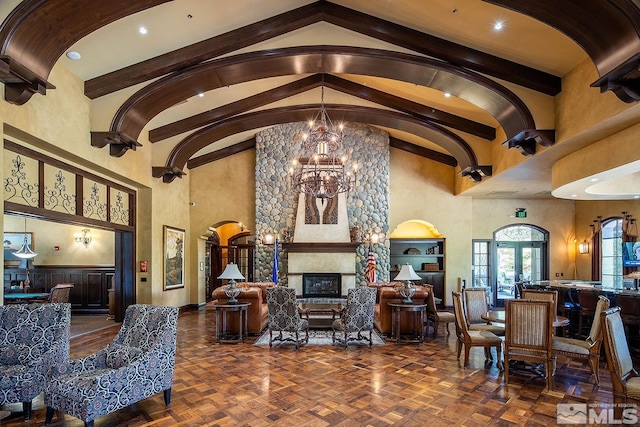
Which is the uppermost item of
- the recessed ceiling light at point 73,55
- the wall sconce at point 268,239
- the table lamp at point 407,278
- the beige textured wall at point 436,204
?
the recessed ceiling light at point 73,55

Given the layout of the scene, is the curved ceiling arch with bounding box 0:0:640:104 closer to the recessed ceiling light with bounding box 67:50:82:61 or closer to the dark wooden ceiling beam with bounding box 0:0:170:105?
the dark wooden ceiling beam with bounding box 0:0:170:105

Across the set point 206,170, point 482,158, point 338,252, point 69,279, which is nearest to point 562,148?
point 482,158

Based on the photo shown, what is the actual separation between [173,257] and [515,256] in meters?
9.50

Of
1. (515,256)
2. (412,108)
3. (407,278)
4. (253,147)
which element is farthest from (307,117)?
(515,256)

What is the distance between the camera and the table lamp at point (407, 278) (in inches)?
245

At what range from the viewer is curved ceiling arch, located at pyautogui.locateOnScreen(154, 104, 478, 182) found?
27.7 feet

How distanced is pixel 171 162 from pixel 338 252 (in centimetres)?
472

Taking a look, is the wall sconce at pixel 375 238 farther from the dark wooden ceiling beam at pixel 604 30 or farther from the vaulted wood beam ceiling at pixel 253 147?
the dark wooden ceiling beam at pixel 604 30

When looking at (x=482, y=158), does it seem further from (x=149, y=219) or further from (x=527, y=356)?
(x=149, y=219)

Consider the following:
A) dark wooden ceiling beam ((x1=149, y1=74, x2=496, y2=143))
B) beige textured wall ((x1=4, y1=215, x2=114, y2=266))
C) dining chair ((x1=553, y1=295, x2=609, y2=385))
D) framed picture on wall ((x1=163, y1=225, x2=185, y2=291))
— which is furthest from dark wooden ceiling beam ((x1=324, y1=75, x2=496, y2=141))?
beige textured wall ((x1=4, y1=215, x2=114, y2=266))

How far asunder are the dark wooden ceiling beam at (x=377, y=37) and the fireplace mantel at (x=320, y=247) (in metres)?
5.52

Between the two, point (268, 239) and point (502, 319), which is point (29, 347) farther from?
point (268, 239)

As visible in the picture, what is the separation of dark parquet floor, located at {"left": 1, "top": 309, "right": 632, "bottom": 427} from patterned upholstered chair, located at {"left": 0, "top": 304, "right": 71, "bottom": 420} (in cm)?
30

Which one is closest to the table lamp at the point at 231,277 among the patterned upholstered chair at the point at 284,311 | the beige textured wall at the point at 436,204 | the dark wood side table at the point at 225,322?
the dark wood side table at the point at 225,322
